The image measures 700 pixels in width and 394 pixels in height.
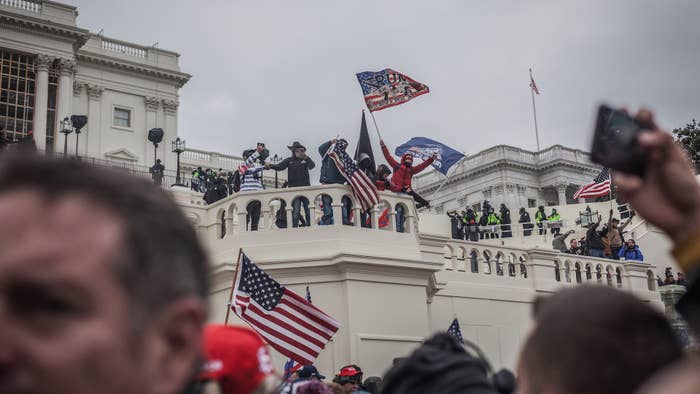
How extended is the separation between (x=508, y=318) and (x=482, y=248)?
1562 mm

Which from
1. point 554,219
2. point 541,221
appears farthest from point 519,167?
point 541,221

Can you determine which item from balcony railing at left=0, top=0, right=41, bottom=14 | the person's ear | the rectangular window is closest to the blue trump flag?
the person's ear

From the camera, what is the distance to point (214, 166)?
2061 inches

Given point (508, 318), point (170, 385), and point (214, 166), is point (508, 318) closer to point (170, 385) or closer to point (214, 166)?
point (170, 385)

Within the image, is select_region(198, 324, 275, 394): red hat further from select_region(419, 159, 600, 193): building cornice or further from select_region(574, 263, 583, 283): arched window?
select_region(419, 159, 600, 193): building cornice

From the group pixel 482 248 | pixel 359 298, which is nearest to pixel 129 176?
pixel 359 298

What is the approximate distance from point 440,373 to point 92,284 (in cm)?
115

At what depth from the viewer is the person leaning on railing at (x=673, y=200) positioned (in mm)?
1375

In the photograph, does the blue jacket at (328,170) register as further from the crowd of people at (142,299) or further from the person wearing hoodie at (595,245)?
the person wearing hoodie at (595,245)

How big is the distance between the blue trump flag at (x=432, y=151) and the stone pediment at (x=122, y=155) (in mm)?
31248

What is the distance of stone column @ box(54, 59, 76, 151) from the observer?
43250 millimetres

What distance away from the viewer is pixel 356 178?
38.8 feet

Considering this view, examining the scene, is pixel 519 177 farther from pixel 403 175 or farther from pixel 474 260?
pixel 403 175

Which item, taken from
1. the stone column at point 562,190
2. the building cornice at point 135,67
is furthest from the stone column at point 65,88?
the stone column at point 562,190
